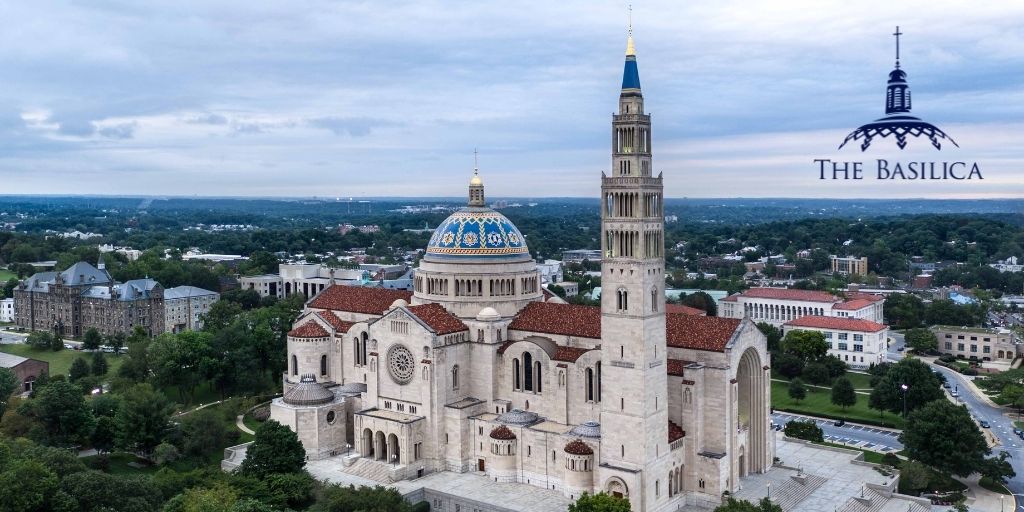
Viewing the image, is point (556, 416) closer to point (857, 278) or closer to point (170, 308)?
Answer: point (170, 308)

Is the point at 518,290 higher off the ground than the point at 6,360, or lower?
higher

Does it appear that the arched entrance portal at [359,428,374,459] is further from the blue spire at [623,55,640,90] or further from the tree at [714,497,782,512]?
the blue spire at [623,55,640,90]

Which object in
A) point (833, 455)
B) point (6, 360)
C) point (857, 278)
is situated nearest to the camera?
point (833, 455)

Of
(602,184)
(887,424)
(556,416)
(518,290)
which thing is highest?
(602,184)

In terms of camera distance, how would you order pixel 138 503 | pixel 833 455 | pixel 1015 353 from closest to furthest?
pixel 138 503 < pixel 833 455 < pixel 1015 353

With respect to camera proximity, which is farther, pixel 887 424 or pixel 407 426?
pixel 887 424

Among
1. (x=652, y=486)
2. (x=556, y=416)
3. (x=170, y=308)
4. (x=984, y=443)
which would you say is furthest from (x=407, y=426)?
(x=170, y=308)

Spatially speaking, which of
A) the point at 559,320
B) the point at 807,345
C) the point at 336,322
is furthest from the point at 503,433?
the point at 807,345
